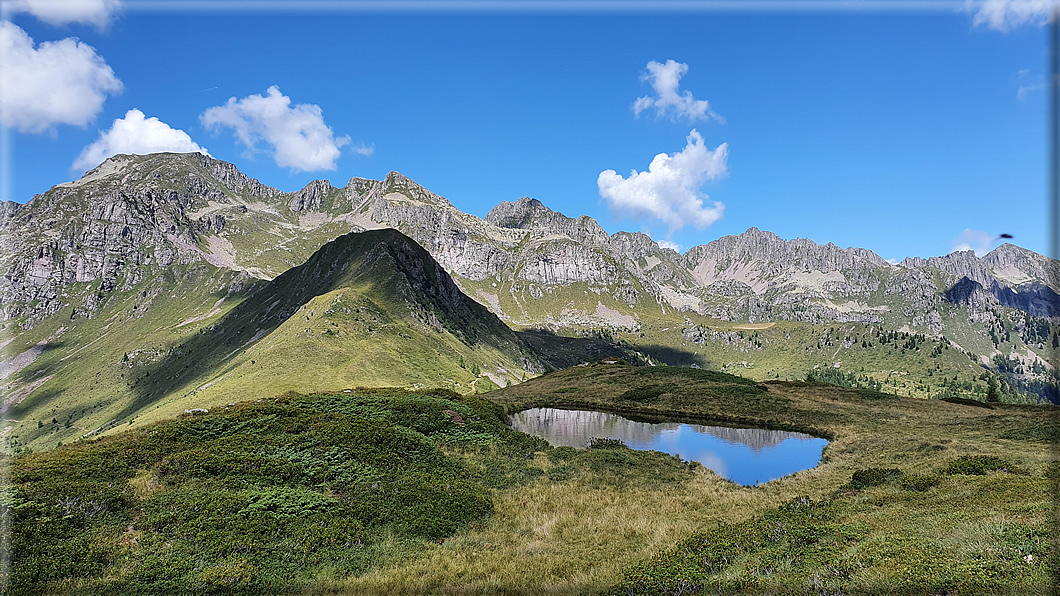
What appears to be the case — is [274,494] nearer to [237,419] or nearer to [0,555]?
[0,555]

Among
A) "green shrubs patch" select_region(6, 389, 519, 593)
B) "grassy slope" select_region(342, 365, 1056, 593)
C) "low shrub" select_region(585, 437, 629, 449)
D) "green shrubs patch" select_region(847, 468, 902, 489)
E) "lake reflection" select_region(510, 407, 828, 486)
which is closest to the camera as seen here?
"grassy slope" select_region(342, 365, 1056, 593)

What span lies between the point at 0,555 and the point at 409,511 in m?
13.9

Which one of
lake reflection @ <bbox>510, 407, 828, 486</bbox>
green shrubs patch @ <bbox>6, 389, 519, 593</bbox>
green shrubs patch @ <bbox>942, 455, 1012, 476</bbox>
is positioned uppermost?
green shrubs patch @ <bbox>942, 455, 1012, 476</bbox>

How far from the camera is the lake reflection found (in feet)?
130

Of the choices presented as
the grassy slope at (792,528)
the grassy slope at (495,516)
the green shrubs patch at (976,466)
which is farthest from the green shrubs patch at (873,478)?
the green shrubs patch at (976,466)

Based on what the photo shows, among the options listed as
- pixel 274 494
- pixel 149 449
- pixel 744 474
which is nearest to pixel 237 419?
pixel 149 449

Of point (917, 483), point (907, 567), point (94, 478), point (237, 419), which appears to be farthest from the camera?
point (237, 419)

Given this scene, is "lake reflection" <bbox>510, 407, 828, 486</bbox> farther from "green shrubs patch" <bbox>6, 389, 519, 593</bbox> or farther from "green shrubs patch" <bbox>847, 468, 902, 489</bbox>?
"green shrubs patch" <bbox>6, 389, 519, 593</bbox>

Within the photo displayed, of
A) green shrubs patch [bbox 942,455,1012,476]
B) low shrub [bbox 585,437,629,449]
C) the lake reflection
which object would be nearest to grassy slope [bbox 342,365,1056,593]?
green shrubs patch [bbox 942,455,1012,476]

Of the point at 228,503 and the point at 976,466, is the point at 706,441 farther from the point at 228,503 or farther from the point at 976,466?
the point at 228,503

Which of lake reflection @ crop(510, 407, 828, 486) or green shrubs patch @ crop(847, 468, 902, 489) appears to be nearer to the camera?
green shrubs patch @ crop(847, 468, 902, 489)

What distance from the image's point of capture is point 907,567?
45.2 feet

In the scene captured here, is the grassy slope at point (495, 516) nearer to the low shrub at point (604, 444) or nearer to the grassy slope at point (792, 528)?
the grassy slope at point (792, 528)

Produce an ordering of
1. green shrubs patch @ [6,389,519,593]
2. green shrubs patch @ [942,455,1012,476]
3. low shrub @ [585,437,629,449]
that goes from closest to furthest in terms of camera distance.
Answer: green shrubs patch @ [6,389,519,593] < green shrubs patch @ [942,455,1012,476] < low shrub @ [585,437,629,449]
